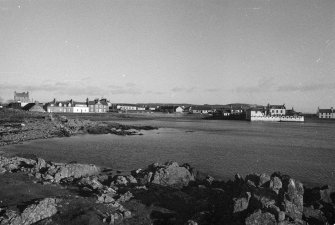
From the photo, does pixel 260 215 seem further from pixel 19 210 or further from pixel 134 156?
pixel 134 156

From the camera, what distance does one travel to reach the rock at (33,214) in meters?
14.2

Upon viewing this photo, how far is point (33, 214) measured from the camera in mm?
14812

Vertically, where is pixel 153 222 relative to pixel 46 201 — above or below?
below

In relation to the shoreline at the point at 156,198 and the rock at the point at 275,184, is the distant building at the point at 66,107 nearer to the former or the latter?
the shoreline at the point at 156,198

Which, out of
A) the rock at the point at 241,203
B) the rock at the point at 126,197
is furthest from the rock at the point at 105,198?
the rock at the point at 241,203

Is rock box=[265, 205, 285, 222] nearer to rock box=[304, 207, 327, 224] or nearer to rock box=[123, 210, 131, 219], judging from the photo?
rock box=[304, 207, 327, 224]

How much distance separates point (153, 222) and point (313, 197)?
9212mm

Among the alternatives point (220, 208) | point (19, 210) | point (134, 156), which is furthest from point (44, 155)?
point (220, 208)

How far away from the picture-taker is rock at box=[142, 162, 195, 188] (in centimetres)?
2234

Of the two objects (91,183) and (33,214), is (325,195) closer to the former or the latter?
(91,183)

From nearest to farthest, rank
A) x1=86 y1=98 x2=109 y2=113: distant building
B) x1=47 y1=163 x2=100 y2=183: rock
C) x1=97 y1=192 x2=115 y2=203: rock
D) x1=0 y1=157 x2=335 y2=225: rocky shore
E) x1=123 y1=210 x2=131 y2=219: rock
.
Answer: x1=0 y1=157 x2=335 y2=225: rocky shore → x1=123 y1=210 x2=131 y2=219: rock → x1=97 y1=192 x2=115 y2=203: rock → x1=47 y1=163 x2=100 y2=183: rock → x1=86 y1=98 x2=109 y2=113: distant building

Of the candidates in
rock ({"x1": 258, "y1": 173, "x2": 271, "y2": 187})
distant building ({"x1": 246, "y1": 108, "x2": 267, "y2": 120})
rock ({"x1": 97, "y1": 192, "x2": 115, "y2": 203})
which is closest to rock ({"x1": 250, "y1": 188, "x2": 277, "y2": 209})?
rock ({"x1": 258, "y1": 173, "x2": 271, "y2": 187})

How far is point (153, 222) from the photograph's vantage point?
1605 centimetres

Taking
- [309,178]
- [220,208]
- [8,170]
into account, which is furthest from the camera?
[309,178]
